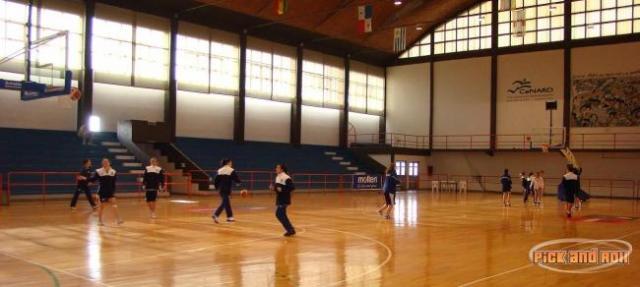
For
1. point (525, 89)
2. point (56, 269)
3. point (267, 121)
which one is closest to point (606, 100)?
point (525, 89)

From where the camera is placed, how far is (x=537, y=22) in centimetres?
3962

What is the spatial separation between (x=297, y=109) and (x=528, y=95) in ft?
53.1

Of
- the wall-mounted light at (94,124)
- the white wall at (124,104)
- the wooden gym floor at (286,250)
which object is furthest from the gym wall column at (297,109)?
the wooden gym floor at (286,250)

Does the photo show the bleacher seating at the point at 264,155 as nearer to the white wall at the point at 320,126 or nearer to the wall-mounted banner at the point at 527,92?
the white wall at the point at 320,126

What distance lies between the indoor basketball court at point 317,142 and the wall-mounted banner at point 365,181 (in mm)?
302

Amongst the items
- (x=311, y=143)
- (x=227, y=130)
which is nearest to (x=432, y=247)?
(x=227, y=130)

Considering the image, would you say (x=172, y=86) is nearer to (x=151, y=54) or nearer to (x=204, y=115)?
(x=151, y=54)

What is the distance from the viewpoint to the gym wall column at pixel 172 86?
107 ft

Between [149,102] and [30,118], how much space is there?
21.4 feet

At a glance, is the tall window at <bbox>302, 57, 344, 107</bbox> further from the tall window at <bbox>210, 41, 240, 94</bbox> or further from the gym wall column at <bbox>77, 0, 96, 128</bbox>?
the gym wall column at <bbox>77, 0, 96, 128</bbox>

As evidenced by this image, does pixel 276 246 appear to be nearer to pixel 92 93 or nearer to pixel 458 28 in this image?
pixel 92 93

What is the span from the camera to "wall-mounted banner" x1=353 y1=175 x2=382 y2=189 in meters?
36.7

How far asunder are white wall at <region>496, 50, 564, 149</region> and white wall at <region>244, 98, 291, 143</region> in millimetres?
15409

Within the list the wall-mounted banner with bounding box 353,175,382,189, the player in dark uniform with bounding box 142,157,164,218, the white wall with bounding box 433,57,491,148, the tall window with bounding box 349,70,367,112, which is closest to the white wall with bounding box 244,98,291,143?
the wall-mounted banner with bounding box 353,175,382,189
